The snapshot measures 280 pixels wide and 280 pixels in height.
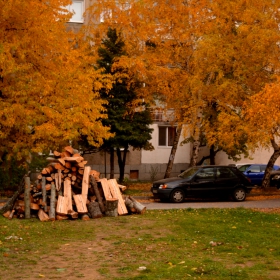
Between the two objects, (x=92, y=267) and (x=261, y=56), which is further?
(x=261, y=56)

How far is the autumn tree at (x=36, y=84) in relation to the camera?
21844 millimetres

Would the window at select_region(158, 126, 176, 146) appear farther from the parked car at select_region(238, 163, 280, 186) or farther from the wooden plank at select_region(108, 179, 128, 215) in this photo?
the wooden plank at select_region(108, 179, 128, 215)

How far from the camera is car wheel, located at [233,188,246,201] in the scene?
26.6 meters

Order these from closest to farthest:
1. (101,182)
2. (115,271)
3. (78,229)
Answer: (115,271), (78,229), (101,182)

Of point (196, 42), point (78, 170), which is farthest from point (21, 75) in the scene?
point (196, 42)

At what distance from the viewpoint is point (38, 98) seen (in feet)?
74.7

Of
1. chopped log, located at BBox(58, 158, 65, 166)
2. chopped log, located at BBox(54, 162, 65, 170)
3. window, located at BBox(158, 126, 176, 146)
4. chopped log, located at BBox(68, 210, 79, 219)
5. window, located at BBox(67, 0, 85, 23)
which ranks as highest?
window, located at BBox(67, 0, 85, 23)

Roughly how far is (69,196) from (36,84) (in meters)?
5.30

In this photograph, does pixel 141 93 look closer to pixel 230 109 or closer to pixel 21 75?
pixel 230 109

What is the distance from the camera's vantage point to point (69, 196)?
62.0 feet

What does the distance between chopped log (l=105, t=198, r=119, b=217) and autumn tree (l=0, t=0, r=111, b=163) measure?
460 cm

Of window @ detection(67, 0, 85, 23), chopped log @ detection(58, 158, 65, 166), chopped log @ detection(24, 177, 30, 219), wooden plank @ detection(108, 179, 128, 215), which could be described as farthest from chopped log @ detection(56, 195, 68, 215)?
window @ detection(67, 0, 85, 23)

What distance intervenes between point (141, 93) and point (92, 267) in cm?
2062

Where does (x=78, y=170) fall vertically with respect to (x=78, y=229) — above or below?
above
